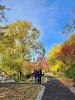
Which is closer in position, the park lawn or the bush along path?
the park lawn

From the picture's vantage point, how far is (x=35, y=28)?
61.9m

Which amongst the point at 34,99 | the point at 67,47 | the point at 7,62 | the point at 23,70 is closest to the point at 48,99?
the point at 34,99

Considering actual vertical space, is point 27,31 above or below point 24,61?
above

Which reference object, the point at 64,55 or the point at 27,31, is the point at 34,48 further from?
the point at 64,55

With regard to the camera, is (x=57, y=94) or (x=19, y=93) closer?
(x=19, y=93)

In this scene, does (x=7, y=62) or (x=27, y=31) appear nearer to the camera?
(x=7, y=62)

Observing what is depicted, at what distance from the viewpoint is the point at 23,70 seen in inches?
2427

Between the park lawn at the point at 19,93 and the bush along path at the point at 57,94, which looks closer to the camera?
the park lawn at the point at 19,93

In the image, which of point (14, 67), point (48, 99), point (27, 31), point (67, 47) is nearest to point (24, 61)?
point (14, 67)

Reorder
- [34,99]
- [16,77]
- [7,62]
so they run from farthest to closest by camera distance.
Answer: [16,77]
[7,62]
[34,99]

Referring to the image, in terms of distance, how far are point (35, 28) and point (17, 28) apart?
137 inches

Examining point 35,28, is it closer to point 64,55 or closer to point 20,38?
point 20,38

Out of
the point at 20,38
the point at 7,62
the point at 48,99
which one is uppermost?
the point at 20,38

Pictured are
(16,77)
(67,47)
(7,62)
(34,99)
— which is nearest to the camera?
(34,99)
